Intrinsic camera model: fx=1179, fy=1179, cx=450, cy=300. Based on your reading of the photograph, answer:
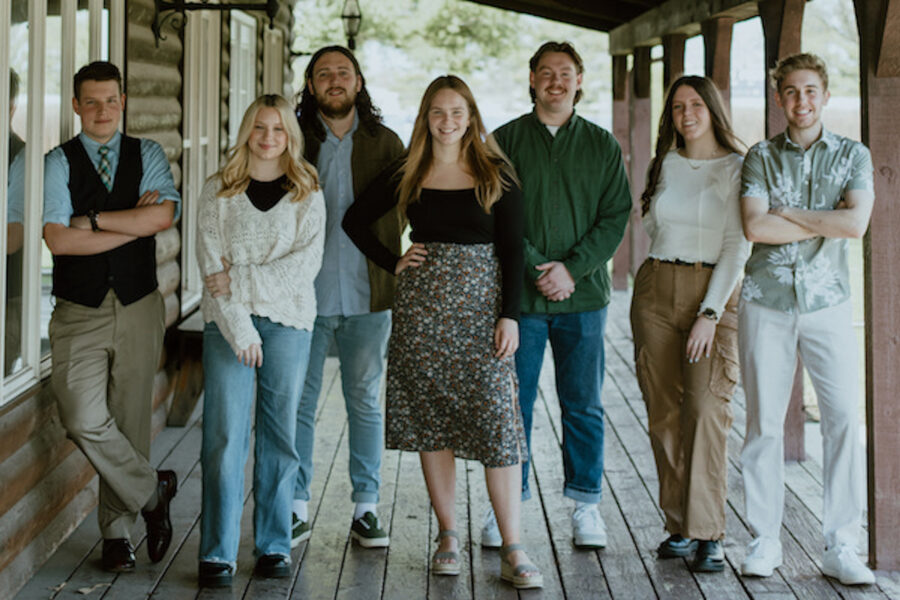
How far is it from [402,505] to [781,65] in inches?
→ 85.3

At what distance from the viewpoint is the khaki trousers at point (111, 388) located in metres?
3.62

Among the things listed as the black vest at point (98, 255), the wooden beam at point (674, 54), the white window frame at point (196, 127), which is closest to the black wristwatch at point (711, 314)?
the black vest at point (98, 255)

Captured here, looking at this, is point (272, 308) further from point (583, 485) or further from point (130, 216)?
point (583, 485)

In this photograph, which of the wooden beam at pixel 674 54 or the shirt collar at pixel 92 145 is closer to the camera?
the shirt collar at pixel 92 145

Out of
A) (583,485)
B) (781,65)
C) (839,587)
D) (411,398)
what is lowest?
(839,587)

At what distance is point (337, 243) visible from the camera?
153 inches

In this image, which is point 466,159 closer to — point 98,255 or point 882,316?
point 98,255

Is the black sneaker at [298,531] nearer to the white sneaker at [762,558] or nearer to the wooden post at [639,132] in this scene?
the white sneaker at [762,558]

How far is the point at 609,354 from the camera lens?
831cm

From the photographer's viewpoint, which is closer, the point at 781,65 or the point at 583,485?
the point at 781,65

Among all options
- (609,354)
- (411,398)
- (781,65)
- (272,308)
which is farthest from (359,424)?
(609,354)

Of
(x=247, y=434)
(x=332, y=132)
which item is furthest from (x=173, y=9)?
(x=247, y=434)

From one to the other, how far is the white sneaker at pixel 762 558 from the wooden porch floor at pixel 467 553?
3 centimetres

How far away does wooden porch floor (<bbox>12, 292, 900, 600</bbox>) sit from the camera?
3.60 meters
